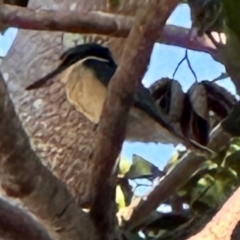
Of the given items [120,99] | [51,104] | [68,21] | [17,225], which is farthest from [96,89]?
[17,225]

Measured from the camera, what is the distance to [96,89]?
129cm

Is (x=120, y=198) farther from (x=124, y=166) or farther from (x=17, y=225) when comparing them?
(x=17, y=225)

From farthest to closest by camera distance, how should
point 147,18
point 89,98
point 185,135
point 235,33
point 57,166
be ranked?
point 89,98
point 57,166
point 185,135
point 147,18
point 235,33

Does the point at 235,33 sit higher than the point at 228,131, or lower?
higher

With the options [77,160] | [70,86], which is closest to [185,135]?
[77,160]

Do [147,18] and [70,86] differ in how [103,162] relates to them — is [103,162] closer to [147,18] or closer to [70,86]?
[147,18]

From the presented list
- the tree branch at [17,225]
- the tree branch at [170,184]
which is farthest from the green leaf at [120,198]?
the tree branch at [17,225]

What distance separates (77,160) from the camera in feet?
3.90

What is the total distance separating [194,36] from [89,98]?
0.28m

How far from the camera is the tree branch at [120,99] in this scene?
0.74 metres

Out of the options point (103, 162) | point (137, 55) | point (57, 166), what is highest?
point (137, 55)

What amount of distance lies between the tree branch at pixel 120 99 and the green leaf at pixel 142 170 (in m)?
0.42

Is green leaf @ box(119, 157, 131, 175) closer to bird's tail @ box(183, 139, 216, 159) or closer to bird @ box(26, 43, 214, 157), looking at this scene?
bird @ box(26, 43, 214, 157)

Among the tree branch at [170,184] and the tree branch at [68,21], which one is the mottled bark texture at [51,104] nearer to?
the tree branch at [170,184]
